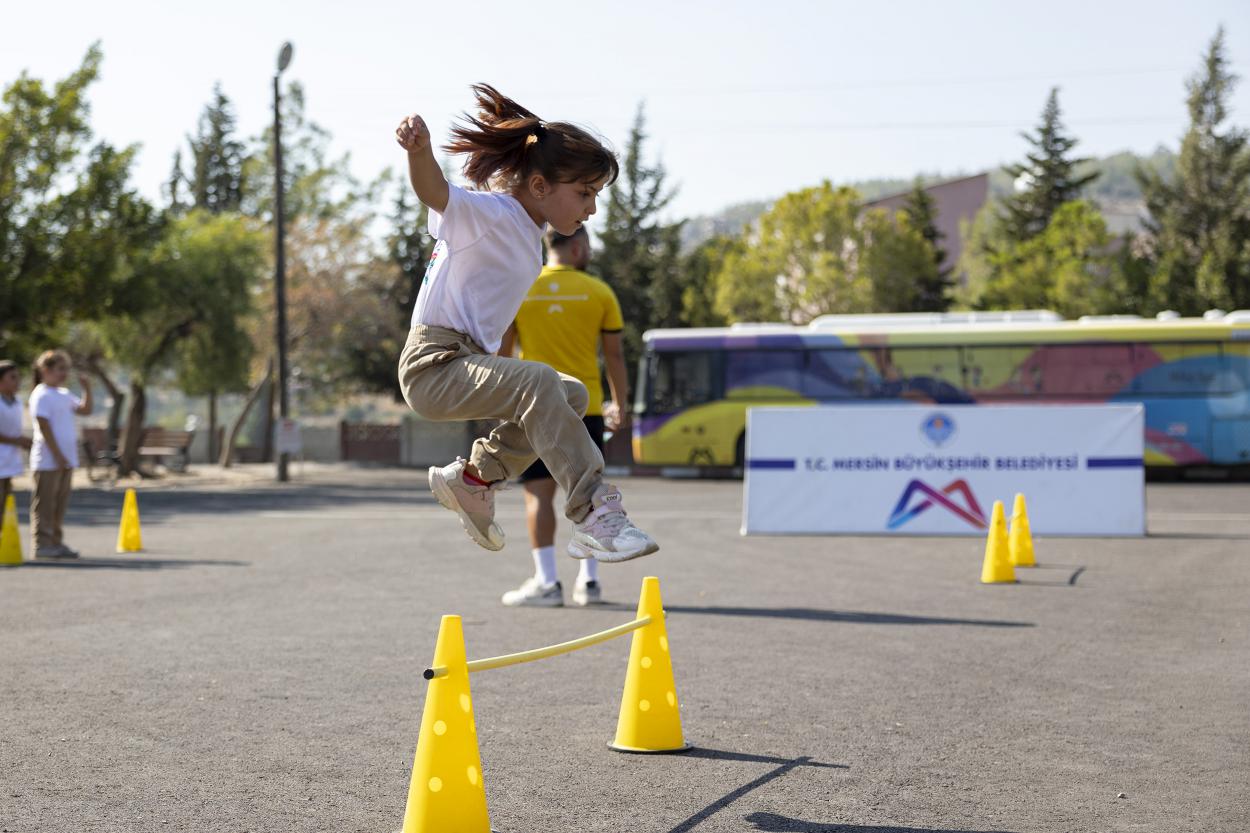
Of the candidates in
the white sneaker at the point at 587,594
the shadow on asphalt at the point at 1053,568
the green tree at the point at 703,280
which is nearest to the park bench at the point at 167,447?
the green tree at the point at 703,280

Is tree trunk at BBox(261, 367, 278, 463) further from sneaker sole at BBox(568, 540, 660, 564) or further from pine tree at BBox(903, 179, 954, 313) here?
sneaker sole at BBox(568, 540, 660, 564)

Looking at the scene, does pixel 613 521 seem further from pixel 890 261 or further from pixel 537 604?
pixel 890 261

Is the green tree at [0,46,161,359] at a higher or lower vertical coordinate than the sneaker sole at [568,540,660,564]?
higher

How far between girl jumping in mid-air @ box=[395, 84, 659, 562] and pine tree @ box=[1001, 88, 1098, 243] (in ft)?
209

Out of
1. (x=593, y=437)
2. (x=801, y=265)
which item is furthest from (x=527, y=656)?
(x=801, y=265)

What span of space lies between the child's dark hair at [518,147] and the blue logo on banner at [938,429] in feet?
36.8

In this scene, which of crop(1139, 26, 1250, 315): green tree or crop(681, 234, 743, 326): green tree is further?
crop(1139, 26, 1250, 315): green tree

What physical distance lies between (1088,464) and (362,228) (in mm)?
41368

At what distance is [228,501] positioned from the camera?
976 inches

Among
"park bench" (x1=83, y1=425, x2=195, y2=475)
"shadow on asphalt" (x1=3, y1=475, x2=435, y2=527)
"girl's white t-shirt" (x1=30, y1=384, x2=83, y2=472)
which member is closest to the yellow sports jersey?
"girl's white t-shirt" (x1=30, y1=384, x2=83, y2=472)

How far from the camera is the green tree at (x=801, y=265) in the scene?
47875 millimetres

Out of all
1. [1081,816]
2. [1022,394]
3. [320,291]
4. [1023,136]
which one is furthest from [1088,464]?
[1023,136]

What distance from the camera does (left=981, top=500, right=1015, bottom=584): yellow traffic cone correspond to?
448 inches

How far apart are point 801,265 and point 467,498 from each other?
44.6 metres
